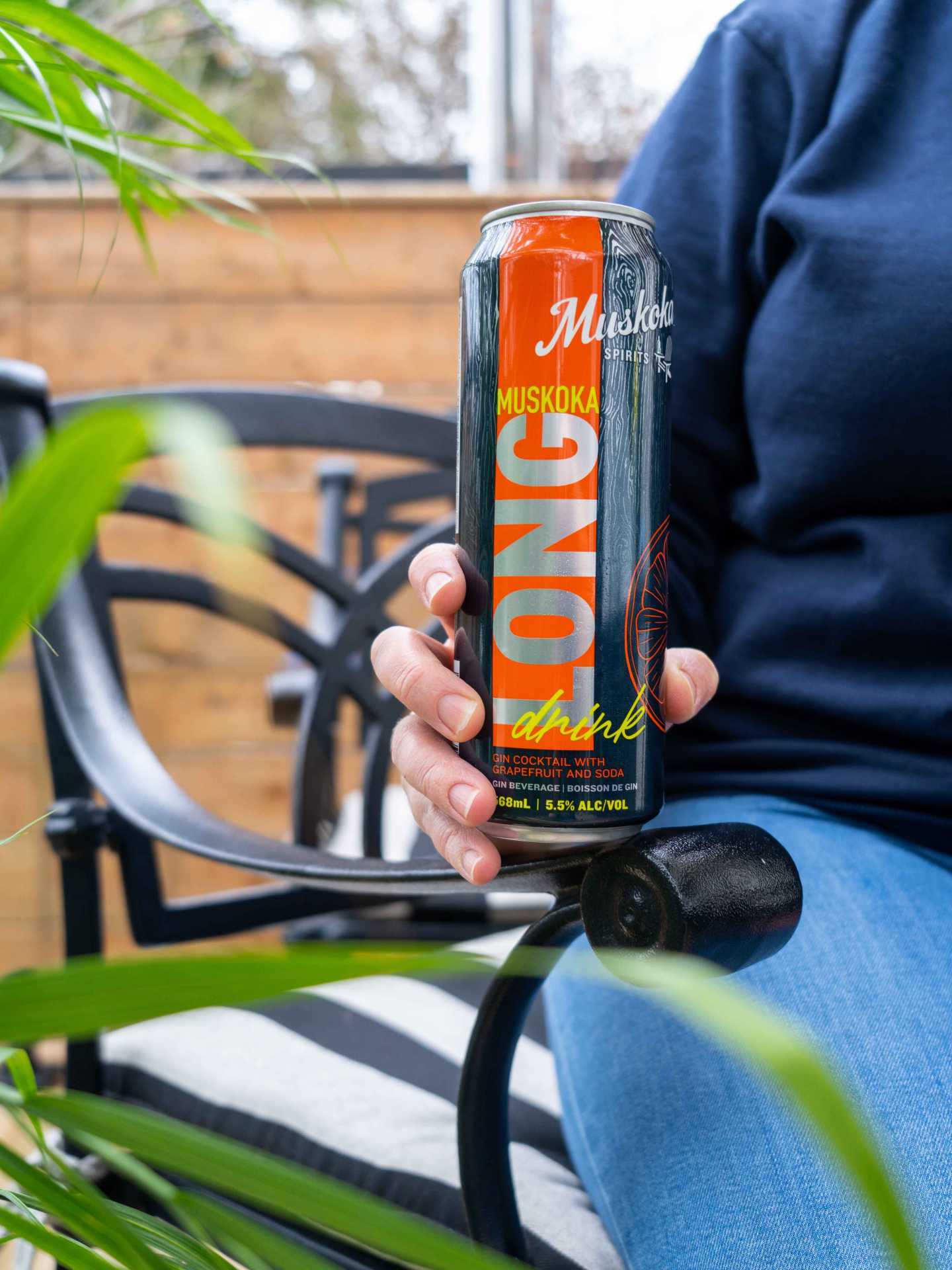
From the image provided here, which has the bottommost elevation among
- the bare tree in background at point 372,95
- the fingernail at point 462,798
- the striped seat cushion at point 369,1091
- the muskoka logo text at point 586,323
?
the striped seat cushion at point 369,1091

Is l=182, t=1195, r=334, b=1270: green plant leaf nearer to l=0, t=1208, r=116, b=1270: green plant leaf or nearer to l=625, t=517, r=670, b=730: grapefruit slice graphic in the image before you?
l=0, t=1208, r=116, b=1270: green plant leaf

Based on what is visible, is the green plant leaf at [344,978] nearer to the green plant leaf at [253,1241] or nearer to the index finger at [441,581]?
the green plant leaf at [253,1241]

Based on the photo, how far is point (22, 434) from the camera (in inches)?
25.8

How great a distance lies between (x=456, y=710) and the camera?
43cm

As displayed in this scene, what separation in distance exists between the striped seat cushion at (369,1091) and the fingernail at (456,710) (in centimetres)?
16

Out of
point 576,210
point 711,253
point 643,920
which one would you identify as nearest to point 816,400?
point 711,253

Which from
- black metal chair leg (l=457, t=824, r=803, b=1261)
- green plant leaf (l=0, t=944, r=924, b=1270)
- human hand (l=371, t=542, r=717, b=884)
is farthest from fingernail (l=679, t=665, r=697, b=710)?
green plant leaf (l=0, t=944, r=924, b=1270)

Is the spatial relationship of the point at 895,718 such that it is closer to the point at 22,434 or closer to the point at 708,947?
the point at 708,947

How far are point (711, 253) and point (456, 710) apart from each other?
406mm

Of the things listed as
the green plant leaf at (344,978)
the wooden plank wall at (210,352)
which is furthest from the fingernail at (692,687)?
the wooden plank wall at (210,352)

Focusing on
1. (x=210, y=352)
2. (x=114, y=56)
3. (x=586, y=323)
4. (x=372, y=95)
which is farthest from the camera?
(x=372, y=95)

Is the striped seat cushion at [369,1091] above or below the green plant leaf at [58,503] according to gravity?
below

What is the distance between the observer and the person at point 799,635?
44cm

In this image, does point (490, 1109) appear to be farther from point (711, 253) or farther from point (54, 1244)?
point (711, 253)
